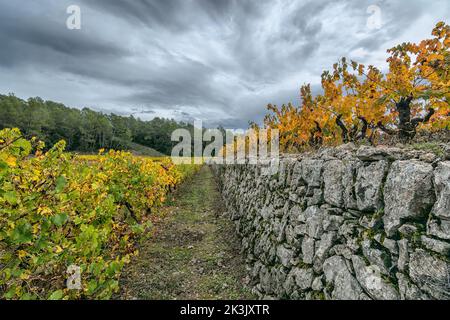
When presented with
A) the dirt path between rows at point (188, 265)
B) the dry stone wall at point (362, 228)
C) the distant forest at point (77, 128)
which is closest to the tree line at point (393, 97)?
the dry stone wall at point (362, 228)

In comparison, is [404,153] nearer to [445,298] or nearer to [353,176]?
[353,176]

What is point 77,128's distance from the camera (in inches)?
3110

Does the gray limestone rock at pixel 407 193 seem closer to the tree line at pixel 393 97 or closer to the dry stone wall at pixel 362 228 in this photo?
the dry stone wall at pixel 362 228

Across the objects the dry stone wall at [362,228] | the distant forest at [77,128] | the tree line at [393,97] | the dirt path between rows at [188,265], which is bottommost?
the dirt path between rows at [188,265]

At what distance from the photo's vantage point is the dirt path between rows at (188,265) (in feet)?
17.3

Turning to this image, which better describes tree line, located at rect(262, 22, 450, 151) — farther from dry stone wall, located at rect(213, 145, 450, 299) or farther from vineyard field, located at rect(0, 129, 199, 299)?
vineyard field, located at rect(0, 129, 199, 299)

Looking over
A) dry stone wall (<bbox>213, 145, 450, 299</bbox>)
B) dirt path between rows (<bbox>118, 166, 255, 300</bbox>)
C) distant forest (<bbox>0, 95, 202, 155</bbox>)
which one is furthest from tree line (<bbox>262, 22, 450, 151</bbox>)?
distant forest (<bbox>0, 95, 202, 155</bbox>)

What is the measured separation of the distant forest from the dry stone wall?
63.1 metres

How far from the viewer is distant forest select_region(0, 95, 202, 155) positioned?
6506 centimetres

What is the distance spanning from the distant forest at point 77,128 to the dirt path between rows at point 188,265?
58.4m

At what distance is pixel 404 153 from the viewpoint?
2.67 meters

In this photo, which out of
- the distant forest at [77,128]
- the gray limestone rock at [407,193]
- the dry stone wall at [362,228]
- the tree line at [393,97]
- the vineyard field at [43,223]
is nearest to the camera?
the dry stone wall at [362,228]

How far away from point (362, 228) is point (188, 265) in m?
4.83
